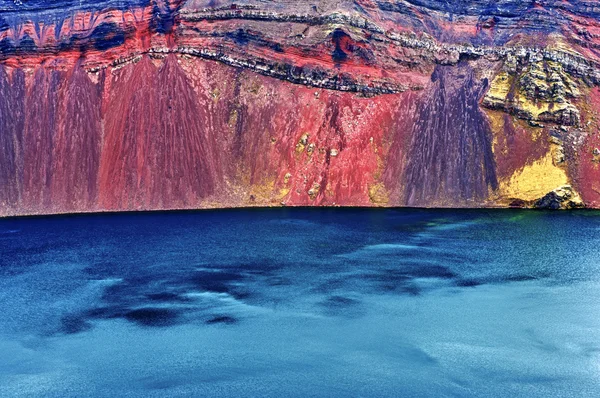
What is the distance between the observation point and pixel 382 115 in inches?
2817

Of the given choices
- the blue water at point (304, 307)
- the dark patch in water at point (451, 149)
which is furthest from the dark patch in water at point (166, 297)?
the dark patch in water at point (451, 149)

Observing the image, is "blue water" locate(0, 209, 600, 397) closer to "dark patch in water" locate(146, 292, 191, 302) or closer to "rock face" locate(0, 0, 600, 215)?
"dark patch in water" locate(146, 292, 191, 302)

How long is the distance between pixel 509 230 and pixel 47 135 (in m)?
45.3

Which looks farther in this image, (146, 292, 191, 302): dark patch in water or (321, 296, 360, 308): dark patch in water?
(146, 292, 191, 302): dark patch in water

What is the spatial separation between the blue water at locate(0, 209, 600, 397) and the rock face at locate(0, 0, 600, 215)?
6363 mm

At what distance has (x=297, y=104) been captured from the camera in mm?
72875

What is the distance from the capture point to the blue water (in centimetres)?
3181

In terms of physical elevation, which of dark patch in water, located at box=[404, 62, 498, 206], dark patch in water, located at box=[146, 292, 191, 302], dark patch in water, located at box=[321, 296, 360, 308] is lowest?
dark patch in water, located at box=[146, 292, 191, 302]

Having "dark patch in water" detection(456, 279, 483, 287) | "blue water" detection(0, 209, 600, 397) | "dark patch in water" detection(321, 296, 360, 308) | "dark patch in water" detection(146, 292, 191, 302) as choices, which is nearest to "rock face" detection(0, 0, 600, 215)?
"blue water" detection(0, 209, 600, 397)

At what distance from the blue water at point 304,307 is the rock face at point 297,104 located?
6363mm

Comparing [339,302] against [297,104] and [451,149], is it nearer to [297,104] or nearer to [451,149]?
[451,149]

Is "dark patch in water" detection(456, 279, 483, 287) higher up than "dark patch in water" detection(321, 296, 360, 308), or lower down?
higher up

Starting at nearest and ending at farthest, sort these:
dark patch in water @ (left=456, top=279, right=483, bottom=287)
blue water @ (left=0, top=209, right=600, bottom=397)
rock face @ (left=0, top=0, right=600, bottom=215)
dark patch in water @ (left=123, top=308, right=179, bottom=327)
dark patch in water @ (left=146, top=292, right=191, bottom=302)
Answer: blue water @ (left=0, top=209, right=600, bottom=397) → dark patch in water @ (left=123, top=308, right=179, bottom=327) → dark patch in water @ (left=146, top=292, right=191, bottom=302) → dark patch in water @ (left=456, top=279, right=483, bottom=287) → rock face @ (left=0, top=0, right=600, bottom=215)

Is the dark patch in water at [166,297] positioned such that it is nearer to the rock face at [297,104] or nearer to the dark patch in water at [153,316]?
the dark patch in water at [153,316]
